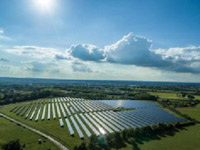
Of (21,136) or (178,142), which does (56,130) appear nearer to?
(21,136)

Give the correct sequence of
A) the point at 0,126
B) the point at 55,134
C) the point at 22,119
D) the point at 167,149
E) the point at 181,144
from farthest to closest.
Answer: the point at 22,119, the point at 0,126, the point at 55,134, the point at 181,144, the point at 167,149

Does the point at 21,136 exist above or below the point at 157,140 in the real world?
below

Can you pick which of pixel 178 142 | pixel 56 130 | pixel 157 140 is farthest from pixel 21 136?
pixel 178 142

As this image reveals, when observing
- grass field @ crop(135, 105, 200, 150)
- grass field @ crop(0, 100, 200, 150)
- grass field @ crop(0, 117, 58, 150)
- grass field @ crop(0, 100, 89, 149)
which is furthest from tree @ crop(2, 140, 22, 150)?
grass field @ crop(135, 105, 200, 150)

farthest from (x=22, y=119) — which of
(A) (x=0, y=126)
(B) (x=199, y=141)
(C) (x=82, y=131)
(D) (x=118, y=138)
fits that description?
(B) (x=199, y=141)

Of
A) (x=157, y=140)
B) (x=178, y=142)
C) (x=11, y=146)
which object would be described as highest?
(x=11, y=146)

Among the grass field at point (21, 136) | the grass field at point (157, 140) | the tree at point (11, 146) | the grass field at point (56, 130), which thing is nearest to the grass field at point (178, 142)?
the grass field at point (157, 140)

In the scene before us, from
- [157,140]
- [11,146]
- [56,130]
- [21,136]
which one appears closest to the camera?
[11,146]

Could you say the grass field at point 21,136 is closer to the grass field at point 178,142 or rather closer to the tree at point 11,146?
the tree at point 11,146

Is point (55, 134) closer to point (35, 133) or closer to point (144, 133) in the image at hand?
point (35, 133)
